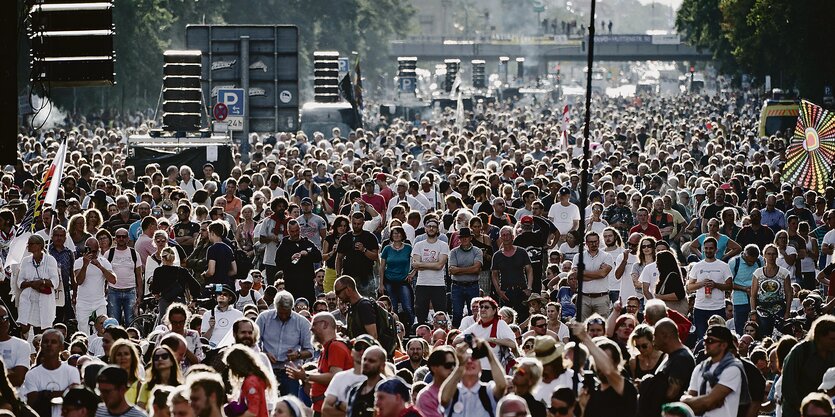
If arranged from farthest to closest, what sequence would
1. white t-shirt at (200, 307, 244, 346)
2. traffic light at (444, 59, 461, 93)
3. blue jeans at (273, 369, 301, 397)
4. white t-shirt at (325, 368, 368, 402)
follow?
traffic light at (444, 59, 461, 93) → white t-shirt at (200, 307, 244, 346) → blue jeans at (273, 369, 301, 397) → white t-shirt at (325, 368, 368, 402)

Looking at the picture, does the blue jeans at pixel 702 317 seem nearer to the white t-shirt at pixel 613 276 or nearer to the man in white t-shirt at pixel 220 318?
the white t-shirt at pixel 613 276

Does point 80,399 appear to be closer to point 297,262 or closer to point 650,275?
point 650,275

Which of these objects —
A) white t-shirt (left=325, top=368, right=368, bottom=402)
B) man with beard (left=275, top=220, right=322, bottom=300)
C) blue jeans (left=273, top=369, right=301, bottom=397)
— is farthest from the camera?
man with beard (left=275, top=220, right=322, bottom=300)

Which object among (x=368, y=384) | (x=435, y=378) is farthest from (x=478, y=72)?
(x=435, y=378)

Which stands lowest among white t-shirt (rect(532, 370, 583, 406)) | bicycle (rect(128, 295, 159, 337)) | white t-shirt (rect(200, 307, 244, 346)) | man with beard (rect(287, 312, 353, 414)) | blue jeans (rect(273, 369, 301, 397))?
bicycle (rect(128, 295, 159, 337))

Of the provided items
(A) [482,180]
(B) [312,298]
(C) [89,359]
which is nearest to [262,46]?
(A) [482,180]

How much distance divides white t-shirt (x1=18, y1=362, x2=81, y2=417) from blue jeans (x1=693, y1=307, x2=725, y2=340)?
22.5 feet

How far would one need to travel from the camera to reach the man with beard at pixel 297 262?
18.5 m

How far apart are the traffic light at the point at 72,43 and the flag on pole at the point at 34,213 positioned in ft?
13.7

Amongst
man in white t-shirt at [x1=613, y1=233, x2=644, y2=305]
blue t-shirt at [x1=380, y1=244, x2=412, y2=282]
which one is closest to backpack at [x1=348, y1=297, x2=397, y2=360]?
man in white t-shirt at [x1=613, y1=233, x2=644, y2=305]

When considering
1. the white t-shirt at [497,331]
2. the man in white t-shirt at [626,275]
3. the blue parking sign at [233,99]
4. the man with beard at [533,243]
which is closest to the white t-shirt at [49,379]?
the white t-shirt at [497,331]

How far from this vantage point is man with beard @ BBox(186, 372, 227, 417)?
979 centimetres

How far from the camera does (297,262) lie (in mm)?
18469

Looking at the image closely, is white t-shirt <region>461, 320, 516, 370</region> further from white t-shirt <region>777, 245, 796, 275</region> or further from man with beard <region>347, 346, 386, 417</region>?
white t-shirt <region>777, 245, 796, 275</region>
